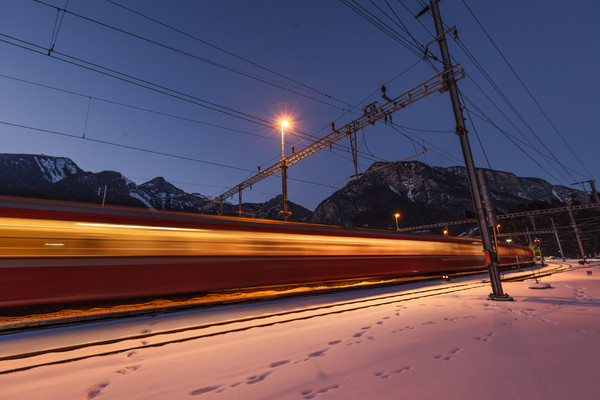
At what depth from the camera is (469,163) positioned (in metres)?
6.77

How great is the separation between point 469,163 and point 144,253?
8311 mm

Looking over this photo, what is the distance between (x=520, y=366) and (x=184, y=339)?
144 inches

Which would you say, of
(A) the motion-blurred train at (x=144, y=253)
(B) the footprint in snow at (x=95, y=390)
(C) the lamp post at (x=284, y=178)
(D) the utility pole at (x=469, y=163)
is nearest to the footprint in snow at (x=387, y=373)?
(B) the footprint in snow at (x=95, y=390)

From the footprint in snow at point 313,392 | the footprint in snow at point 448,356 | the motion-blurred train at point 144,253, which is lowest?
the footprint in snow at point 448,356

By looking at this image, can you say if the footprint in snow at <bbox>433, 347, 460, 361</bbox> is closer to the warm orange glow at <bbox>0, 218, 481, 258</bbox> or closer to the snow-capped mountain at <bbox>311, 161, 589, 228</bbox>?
the warm orange glow at <bbox>0, 218, 481, 258</bbox>

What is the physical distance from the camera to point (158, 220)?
6.06 metres

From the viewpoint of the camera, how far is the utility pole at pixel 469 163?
6.08 metres

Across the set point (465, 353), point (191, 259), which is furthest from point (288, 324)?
point (191, 259)

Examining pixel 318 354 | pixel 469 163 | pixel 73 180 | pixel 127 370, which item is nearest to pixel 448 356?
pixel 318 354

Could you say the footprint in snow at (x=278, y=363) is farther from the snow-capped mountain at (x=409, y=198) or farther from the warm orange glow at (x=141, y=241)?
the snow-capped mountain at (x=409, y=198)

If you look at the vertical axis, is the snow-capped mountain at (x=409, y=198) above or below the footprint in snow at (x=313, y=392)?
above

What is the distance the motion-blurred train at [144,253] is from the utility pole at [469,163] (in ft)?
13.7

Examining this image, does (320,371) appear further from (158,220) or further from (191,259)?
(158,220)

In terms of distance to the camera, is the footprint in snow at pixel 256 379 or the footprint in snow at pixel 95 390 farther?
the footprint in snow at pixel 256 379
